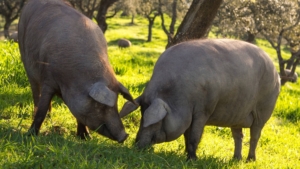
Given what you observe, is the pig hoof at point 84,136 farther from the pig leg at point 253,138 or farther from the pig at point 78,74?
the pig leg at point 253,138

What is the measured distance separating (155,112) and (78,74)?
1.03 meters

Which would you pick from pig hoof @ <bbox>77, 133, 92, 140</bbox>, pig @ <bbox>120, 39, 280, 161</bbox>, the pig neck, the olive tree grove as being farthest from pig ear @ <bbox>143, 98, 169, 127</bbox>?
the olive tree grove

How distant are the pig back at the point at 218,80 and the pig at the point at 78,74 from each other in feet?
1.87

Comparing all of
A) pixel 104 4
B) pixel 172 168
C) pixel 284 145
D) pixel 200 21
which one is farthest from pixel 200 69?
pixel 104 4

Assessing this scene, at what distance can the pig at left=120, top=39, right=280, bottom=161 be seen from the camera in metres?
5.43

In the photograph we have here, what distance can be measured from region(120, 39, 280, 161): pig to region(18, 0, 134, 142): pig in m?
0.31

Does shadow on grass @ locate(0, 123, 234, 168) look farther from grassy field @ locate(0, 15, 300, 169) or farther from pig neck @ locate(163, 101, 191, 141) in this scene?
pig neck @ locate(163, 101, 191, 141)

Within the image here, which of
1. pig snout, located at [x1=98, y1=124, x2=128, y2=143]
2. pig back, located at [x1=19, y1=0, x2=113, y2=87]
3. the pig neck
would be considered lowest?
pig snout, located at [x1=98, y1=124, x2=128, y2=143]

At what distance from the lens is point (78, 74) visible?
17.5 ft

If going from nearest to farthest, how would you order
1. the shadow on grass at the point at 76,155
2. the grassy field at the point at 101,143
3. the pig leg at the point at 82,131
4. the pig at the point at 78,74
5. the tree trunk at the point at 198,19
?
the shadow on grass at the point at 76,155
the grassy field at the point at 101,143
the pig at the point at 78,74
the pig leg at the point at 82,131
the tree trunk at the point at 198,19

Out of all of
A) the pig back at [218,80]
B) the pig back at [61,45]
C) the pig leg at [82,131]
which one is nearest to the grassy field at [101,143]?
the pig leg at [82,131]

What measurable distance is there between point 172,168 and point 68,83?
1.59m

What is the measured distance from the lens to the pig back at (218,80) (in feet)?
18.0

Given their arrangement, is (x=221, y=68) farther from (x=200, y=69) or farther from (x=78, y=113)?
(x=78, y=113)
